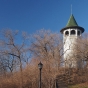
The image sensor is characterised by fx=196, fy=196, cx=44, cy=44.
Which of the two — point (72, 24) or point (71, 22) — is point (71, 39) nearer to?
point (72, 24)

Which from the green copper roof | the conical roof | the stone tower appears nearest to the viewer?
the stone tower

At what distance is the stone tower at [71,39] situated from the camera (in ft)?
110

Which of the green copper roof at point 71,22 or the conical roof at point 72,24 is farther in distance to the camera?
the green copper roof at point 71,22

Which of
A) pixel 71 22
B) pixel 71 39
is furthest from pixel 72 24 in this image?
pixel 71 39

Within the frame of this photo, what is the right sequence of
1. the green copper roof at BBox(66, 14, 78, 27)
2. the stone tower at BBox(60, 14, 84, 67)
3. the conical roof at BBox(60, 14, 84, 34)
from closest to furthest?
the stone tower at BBox(60, 14, 84, 67) < the conical roof at BBox(60, 14, 84, 34) < the green copper roof at BBox(66, 14, 78, 27)

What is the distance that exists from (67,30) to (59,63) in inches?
740

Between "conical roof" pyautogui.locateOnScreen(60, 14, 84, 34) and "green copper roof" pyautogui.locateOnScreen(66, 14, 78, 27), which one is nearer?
"conical roof" pyautogui.locateOnScreen(60, 14, 84, 34)

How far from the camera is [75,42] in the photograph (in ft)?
119

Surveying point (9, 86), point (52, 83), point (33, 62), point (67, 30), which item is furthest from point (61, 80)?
point (67, 30)

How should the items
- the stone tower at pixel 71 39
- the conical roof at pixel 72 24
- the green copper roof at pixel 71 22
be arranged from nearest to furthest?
the stone tower at pixel 71 39
the conical roof at pixel 72 24
the green copper roof at pixel 71 22

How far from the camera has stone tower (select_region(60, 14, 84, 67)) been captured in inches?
1325

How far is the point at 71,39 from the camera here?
1549 inches

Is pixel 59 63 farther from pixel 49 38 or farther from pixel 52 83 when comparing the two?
pixel 49 38

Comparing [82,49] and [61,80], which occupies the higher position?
[82,49]
